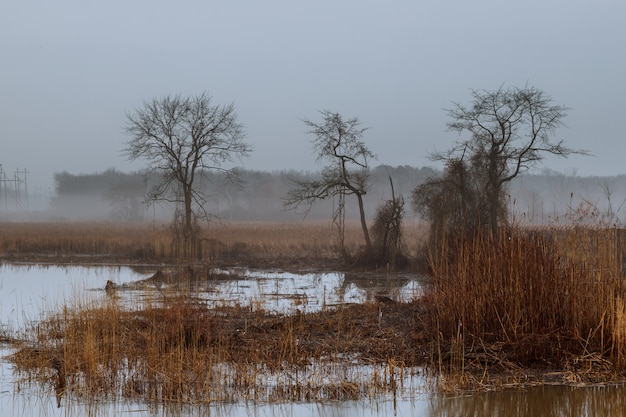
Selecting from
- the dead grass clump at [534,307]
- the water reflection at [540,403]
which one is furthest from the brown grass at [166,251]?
the water reflection at [540,403]

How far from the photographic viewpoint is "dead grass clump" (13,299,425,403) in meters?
8.17

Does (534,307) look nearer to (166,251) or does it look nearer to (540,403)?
(540,403)

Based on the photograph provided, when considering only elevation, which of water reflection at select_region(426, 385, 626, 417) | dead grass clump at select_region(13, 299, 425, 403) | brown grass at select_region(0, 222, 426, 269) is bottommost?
water reflection at select_region(426, 385, 626, 417)

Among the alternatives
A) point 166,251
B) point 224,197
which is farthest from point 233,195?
point 166,251

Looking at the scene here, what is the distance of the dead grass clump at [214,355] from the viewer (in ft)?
26.8

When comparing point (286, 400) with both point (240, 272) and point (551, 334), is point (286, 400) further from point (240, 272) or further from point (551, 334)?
point (240, 272)

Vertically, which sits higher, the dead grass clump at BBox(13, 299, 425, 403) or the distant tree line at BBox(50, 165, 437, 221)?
the distant tree line at BBox(50, 165, 437, 221)

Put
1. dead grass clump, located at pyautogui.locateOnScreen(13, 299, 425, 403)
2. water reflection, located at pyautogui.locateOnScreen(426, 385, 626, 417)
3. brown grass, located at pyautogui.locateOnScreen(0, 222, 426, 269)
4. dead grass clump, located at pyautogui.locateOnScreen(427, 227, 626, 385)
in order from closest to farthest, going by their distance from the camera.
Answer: water reflection, located at pyautogui.locateOnScreen(426, 385, 626, 417) → dead grass clump, located at pyautogui.locateOnScreen(13, 299, 425, 403) → dead grass clump, located at pyautogui.locateOnScreen(427, 227, 626, 385) → brown grass, located at pyautogui.locateOnScreen(0, 222, 426, 269)

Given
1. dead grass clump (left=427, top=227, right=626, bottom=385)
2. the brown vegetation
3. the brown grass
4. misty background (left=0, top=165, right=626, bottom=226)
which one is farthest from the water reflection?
misty background (left=0, top=165, right=626, bottom=226)

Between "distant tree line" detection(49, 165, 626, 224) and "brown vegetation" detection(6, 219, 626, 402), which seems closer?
"brown vegetation" detection(6, 219, 626, 402)

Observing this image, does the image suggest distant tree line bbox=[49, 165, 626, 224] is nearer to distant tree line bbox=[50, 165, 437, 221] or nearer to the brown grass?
distant tree line bbox=[50, 165, 437, 221]

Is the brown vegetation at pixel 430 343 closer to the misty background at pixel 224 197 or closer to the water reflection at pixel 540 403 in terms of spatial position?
the water reflection at pixel 540 403

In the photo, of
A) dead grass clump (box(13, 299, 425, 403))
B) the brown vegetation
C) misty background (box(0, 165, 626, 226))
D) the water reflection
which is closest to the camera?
the water reflection

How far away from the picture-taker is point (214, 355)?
8.77 metres
